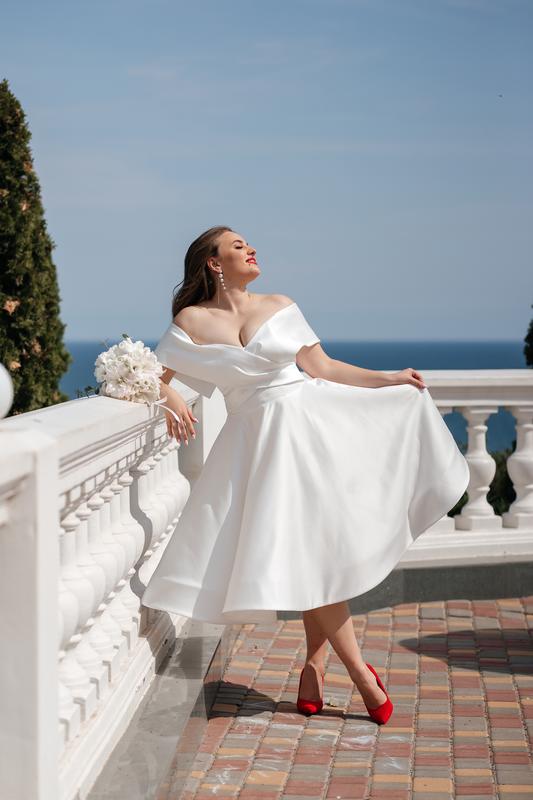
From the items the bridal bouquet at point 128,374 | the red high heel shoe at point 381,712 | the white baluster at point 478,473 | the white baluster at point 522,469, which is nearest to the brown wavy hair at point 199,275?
the bridal bouquet at point 128,374

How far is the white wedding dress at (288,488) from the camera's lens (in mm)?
3969

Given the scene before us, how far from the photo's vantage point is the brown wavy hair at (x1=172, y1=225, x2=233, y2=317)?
14.5 ft

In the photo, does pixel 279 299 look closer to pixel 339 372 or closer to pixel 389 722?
pixel 339 372

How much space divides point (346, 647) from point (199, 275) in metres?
1.53

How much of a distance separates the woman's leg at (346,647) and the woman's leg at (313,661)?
98 millimetres

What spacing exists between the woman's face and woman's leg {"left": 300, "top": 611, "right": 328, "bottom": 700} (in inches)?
52.5

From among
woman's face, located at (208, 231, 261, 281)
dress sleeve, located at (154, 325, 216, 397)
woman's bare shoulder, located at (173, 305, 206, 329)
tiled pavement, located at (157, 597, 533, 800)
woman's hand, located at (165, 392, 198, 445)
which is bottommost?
tiled pavement, located at (157, 597, 533, 800)

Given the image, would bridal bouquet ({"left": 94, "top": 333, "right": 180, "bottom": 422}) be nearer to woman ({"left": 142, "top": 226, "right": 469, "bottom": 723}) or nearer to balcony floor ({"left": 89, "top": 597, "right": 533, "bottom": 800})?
woman ({"left": 142, "top": 226, "right": 469, "bottom": 723})

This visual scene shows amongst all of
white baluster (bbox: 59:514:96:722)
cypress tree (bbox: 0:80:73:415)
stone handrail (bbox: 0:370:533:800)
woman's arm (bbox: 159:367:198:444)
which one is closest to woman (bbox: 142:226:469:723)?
woman's arm (bbox: 159:367:198:444)

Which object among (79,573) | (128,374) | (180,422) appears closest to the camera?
(79,573)

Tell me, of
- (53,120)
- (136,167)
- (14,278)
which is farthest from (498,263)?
(14,278)

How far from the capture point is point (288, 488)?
4.07 metres

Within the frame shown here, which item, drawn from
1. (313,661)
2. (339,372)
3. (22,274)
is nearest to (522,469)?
(339,372)

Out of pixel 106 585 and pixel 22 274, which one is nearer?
pixel 106 585
